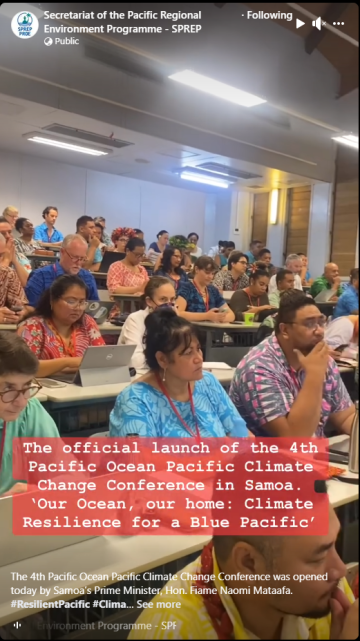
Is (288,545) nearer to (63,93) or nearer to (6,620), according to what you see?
(6,620)

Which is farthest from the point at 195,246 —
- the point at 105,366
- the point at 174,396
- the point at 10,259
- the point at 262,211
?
the point at 174,396

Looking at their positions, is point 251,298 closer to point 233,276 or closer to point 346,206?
point 233,276

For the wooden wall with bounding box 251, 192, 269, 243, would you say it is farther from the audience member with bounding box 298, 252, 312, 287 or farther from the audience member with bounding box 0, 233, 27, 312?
the audience member with bounding box 0, 233, 27, 312

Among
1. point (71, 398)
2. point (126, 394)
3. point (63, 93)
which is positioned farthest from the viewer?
point (71, 398)

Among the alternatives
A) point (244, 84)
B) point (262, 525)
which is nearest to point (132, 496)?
point (262, 525)

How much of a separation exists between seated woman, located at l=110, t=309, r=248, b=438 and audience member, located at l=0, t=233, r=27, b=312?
1.67 meters

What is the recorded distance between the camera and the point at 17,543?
66 centimetres

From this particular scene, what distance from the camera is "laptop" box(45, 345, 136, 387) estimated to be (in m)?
1.75

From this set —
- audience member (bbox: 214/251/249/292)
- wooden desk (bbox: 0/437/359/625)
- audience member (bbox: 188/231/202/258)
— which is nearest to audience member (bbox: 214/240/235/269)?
audience member (bbox: 214/251/249/292)

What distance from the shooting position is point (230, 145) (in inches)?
33.0

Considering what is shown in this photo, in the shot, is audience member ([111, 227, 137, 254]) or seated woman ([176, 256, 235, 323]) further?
audience member ([111, 227, 137, 254])

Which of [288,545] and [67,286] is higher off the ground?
[67,286]

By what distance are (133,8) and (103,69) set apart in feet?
1.25

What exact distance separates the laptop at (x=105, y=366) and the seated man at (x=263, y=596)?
1.35 m
